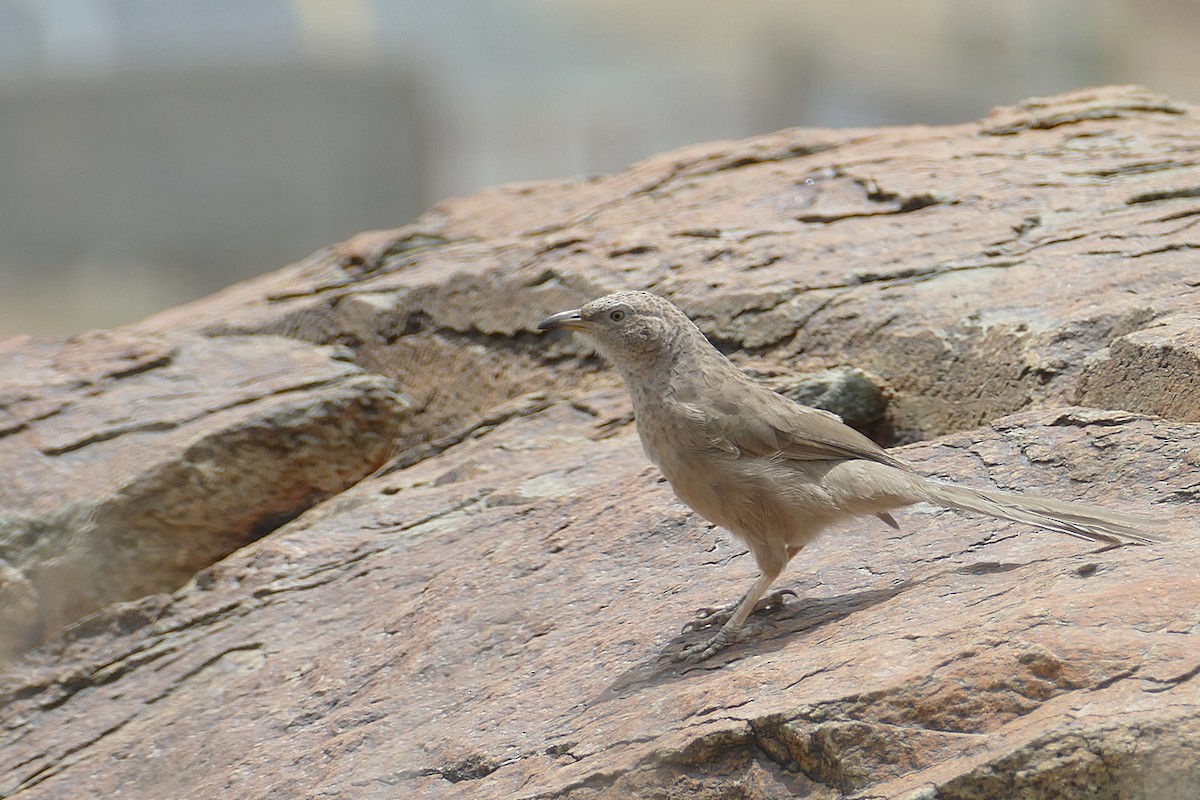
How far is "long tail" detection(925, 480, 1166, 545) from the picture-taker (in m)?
3.38

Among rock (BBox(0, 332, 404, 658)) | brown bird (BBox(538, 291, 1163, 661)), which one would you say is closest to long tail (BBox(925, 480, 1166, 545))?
brown bird (BBox(538, 291, 1163, 661))

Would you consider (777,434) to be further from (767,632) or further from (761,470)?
(767,632)

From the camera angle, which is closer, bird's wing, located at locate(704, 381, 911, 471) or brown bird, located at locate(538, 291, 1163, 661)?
brown bird, located at locate(538, 291, 1163, 661)

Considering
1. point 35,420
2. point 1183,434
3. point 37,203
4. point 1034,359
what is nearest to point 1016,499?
point 1183,434

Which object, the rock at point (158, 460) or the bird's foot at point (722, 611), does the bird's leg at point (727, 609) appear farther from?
the rock at point (158, 460)

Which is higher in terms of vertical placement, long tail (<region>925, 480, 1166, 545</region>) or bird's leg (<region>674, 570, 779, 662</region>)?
long tail (<region>925, 480, 1166, 545</region>)

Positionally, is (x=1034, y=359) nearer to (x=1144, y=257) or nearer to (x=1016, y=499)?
(x=1144, y=257)

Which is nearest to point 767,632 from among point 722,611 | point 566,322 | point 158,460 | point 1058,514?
point 722,611

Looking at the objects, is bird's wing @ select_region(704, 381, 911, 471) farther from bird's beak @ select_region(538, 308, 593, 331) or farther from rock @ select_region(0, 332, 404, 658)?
rock @ select_region(0, 332, 404, 658)

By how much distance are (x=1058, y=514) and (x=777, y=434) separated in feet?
2.85

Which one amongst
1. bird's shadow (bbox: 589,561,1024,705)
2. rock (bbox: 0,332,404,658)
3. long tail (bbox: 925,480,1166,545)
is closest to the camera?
long tail (bbox: 925,480,1166,545)

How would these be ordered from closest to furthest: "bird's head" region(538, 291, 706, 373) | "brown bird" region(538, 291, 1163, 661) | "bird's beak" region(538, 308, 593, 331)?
"brown bird" region(538, 291, 1163, 661)
"bird's head" region(538, 291, 706, 373)
"bird's beak" region(538, 308, 593, 331)

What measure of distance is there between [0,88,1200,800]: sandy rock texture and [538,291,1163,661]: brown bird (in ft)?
0.62

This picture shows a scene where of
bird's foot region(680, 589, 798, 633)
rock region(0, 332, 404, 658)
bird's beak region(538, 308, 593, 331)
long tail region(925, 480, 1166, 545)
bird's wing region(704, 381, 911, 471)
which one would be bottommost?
rock region(0, 332, 404, 658)
